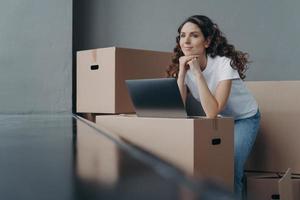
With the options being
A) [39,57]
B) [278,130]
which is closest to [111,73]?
[278,130]

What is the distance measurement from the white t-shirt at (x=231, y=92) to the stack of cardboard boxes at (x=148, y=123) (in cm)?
28

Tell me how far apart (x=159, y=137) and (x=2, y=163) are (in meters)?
0.73

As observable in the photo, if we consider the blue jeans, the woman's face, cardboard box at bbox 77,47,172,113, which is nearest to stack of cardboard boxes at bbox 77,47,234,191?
cardboard box at bbox 77,47,172,113

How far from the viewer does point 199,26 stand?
1.60 m

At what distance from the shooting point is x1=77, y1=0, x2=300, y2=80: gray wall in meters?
2.02

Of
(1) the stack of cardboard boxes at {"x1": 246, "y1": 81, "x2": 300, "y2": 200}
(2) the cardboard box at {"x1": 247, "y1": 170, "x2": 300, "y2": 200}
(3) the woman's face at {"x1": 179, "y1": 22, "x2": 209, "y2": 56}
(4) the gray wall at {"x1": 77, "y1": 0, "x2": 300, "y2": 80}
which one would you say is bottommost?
(2) the cardboard box at {"x1": 247, "y1": 170, "x2": 300, "y2": 200}

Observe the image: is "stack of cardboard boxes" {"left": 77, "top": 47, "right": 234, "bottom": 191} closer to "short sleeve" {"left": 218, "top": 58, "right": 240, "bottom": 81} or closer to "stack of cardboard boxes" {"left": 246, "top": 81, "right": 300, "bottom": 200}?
"short sleeve" {"left": 218, "top": 58, "right": 240, "bottom": 81}

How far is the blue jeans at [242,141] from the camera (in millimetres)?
1484

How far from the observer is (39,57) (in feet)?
9.77

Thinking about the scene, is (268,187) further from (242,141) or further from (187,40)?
(187,40)

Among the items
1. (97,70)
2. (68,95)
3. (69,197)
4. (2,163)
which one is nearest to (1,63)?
(68,95)

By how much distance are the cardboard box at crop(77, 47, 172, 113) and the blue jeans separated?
504mm

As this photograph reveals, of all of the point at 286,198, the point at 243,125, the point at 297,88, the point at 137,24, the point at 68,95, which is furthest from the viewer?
the point at 68,95

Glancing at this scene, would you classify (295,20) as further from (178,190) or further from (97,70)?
(178,190)
